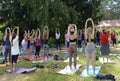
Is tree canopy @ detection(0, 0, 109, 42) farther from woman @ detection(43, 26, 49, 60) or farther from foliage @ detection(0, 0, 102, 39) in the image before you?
woman @ detection(43, 26, 49, 60)

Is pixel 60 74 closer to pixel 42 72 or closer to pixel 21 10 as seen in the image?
pixel 42 72

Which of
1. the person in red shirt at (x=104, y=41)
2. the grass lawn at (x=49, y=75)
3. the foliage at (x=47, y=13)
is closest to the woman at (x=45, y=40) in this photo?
the grass lawn at (x=49, y=75)

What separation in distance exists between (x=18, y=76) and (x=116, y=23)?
7783cm

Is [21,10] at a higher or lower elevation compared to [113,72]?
higher

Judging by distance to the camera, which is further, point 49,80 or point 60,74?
point 60,74

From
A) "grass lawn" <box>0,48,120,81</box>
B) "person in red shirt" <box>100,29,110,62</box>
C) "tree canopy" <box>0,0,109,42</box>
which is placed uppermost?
"tree canopy" <box>0,0,109,42</box>

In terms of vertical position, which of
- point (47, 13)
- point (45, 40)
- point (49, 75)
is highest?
point (47, 13)

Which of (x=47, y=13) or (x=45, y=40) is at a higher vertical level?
(x=47, y=13)

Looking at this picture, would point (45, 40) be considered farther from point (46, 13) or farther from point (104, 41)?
point (46, 13)

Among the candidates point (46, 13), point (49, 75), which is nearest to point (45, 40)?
point (49, 75)

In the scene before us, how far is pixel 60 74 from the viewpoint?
39.6 feet

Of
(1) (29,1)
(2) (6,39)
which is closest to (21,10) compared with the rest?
(1) (29,1)

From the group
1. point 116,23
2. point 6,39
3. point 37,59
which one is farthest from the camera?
point 116,23

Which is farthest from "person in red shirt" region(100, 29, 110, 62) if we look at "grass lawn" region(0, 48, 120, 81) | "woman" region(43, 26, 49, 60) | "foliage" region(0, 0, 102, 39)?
"foliage" region(0, 0, 102, 39)
